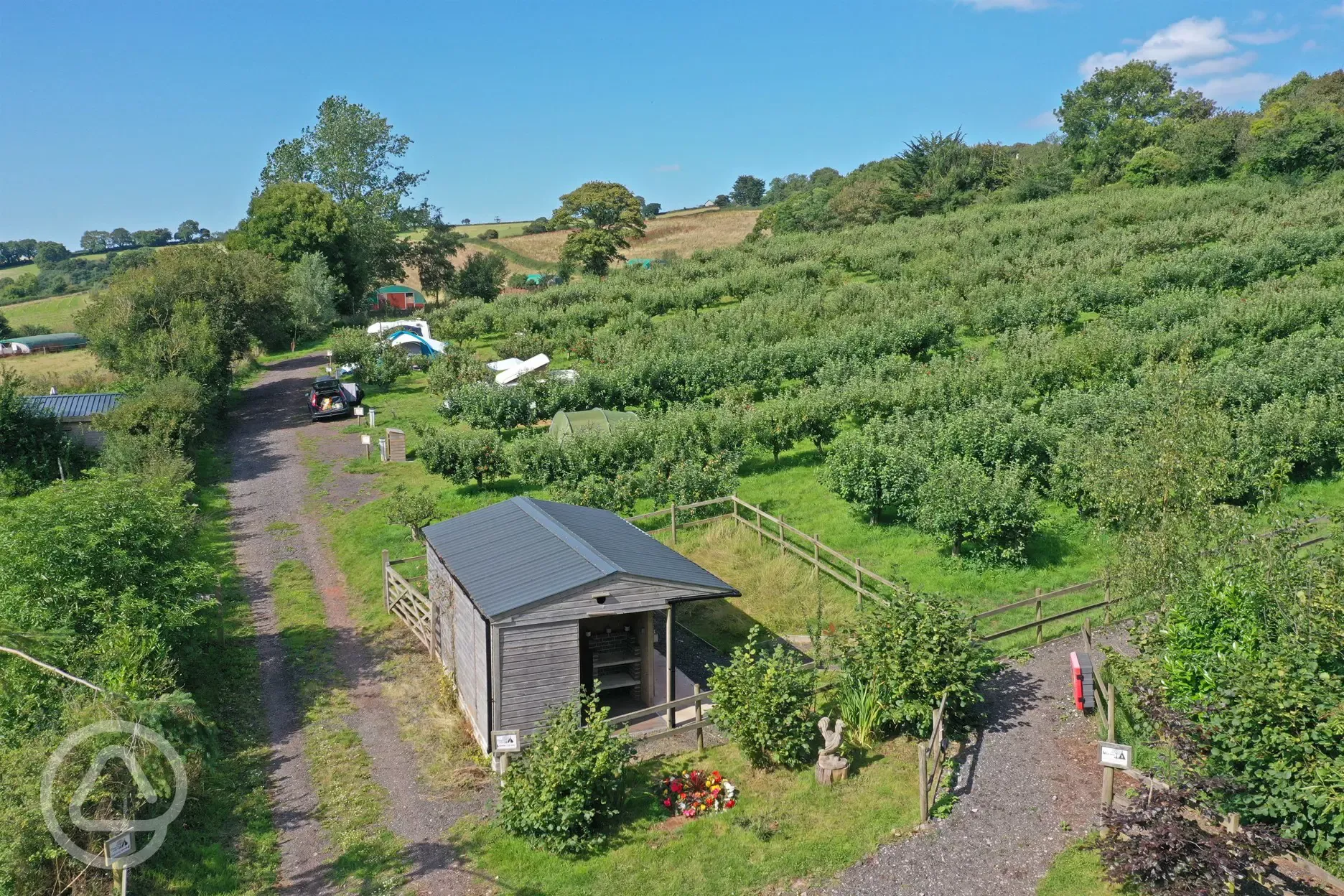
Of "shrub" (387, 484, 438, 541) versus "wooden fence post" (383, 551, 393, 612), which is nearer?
"wooden fence post" (383, 551, 393, 612)

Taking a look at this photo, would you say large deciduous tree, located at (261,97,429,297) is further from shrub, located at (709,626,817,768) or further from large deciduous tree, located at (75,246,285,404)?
shrub, located at (709,626,817,768)

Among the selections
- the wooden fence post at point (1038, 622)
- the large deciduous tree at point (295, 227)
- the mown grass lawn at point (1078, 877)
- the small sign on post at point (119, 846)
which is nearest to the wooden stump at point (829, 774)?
the mown grass lawn at point (1078, 877)

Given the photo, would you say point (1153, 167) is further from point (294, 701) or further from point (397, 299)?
point (294, 701)

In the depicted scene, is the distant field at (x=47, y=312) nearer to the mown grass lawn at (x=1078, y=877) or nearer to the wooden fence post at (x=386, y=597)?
the wooden fence post at (x=386, y=597)

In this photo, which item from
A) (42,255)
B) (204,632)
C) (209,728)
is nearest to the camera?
(209,728)

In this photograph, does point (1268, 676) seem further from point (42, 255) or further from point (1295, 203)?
point (42, 255)

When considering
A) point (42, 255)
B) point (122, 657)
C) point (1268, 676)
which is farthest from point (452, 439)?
point (42, 255)

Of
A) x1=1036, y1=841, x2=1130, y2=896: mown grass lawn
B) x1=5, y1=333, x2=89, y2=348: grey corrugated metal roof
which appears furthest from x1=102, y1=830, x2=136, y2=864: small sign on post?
x1=5, y1=333, x2=89, y2=348: grey corrugated metal roof
